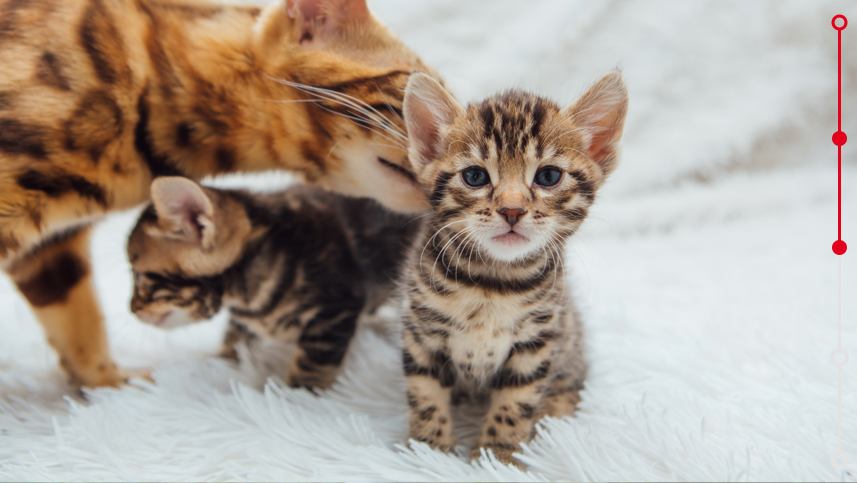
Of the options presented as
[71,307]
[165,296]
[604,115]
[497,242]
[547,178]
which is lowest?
[71,307]

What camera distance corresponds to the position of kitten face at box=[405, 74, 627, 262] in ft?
2.80

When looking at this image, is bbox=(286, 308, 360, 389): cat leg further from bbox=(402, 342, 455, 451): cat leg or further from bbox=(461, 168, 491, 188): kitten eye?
bbox=(461, 168, 491, 188): kitten eye

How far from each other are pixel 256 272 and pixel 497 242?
21.7 inches

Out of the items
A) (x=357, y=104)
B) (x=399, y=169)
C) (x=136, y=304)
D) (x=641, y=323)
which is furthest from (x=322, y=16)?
(x=641, y=323)

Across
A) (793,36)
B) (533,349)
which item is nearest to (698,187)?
(793,36)

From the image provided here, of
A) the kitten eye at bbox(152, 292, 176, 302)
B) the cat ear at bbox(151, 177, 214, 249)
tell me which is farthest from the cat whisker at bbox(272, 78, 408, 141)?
the kitten eye at bbox(152, 292, 176, 302)

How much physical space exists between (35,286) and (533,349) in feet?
3.20

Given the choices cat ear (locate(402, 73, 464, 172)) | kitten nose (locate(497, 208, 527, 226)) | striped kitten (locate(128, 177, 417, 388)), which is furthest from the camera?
striped kitten (locate(128, 177, 417, 388))

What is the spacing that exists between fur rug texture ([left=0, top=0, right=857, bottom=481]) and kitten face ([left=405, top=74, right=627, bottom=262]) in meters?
0.15

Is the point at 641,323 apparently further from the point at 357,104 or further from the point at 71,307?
the point at 71,307

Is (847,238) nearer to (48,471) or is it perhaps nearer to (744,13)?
(744,13)

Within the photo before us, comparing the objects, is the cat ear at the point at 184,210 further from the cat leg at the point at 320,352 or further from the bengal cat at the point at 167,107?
the cat leg at the point at 320,352

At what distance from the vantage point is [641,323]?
1.45m

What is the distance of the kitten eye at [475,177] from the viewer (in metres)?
0.90
